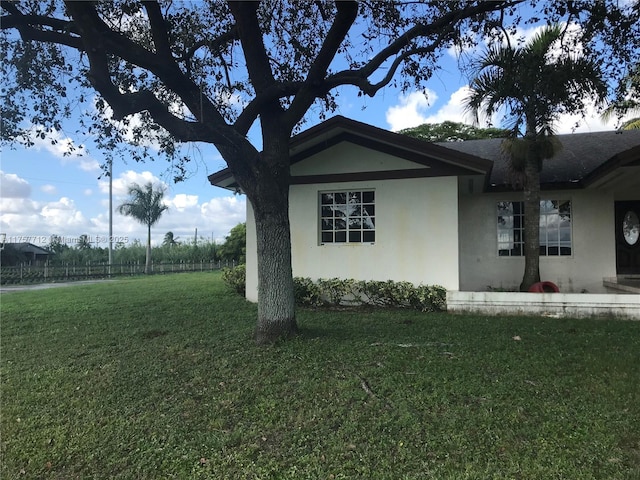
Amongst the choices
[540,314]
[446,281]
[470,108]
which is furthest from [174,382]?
[470,108]

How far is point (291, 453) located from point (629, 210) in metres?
11.5

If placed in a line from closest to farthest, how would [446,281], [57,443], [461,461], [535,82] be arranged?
1. [461,461]
2. [57,443]
3. [535,82]
4. [446,281]

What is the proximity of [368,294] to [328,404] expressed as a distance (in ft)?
17.8

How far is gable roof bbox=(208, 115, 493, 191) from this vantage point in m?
8.83

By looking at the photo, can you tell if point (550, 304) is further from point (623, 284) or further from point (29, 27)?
point (29, 27)

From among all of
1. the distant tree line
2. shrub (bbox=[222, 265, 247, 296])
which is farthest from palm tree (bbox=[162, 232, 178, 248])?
shrub (bbox=[222, 265, 247, 296])

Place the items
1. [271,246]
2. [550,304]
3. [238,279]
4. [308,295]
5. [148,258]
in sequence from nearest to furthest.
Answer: [271,246], [550,304], [308,295], [238,279], [148,258]

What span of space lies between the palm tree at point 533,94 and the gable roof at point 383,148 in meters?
1.36

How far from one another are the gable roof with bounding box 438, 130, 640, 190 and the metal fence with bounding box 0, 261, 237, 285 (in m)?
21.4

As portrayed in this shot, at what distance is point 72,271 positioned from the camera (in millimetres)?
25047

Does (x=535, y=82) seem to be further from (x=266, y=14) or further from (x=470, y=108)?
(x=266, y=14)

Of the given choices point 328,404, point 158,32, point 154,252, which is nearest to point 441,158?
point 158,32

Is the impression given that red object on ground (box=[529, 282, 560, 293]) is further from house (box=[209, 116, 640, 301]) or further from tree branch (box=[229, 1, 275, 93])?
tree branch (box=[229, 1, 275, 93])

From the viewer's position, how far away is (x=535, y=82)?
746 cm
